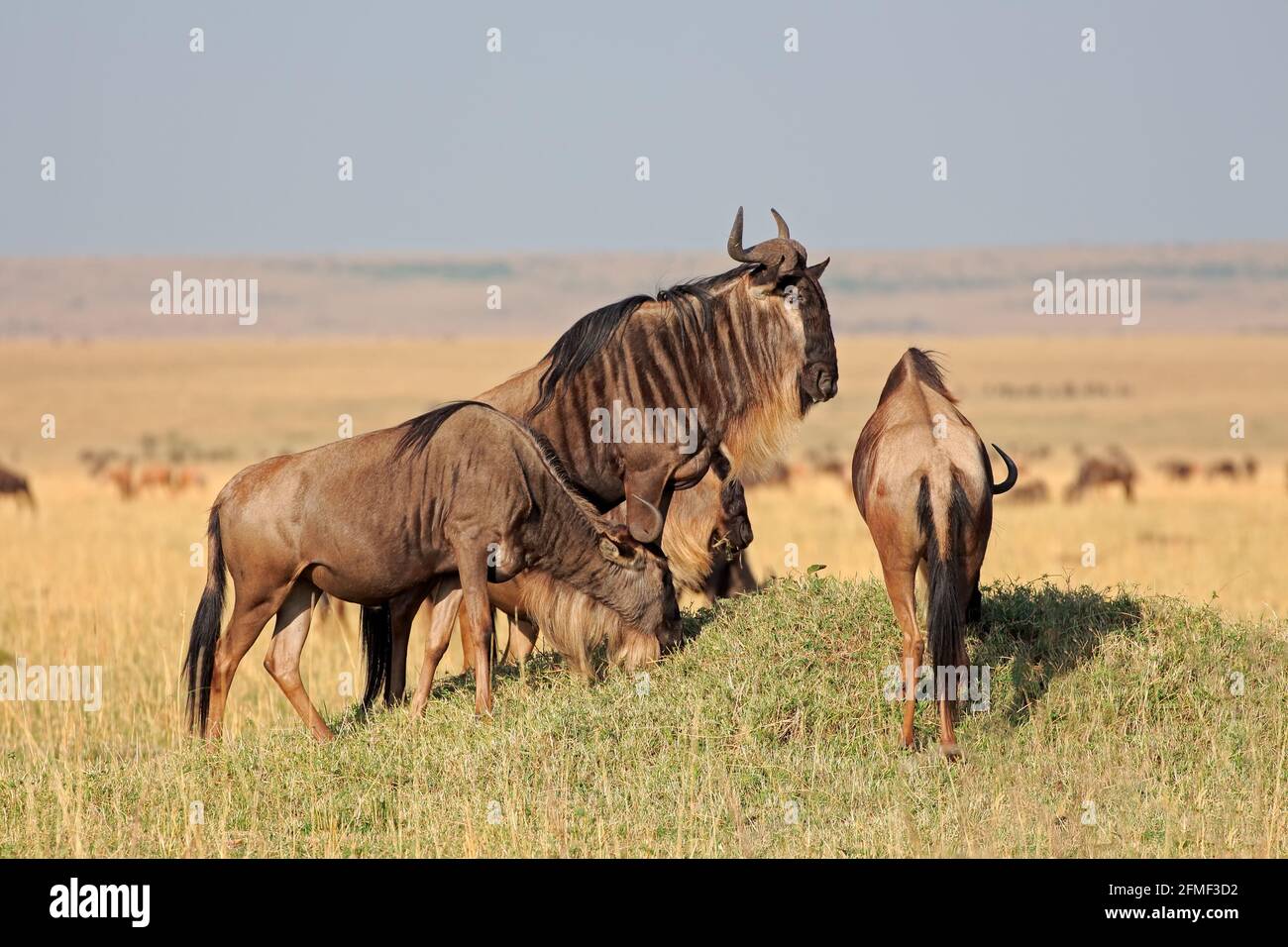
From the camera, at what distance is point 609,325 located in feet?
31.7

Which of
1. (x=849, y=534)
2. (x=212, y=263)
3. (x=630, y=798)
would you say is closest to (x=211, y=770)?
(x=630, y=798)

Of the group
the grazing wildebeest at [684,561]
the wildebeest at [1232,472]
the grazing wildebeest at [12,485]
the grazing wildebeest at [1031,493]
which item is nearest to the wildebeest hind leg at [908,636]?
the grazing wildebeest at [684,561]

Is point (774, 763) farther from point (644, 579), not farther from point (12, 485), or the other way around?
point (12, 485)

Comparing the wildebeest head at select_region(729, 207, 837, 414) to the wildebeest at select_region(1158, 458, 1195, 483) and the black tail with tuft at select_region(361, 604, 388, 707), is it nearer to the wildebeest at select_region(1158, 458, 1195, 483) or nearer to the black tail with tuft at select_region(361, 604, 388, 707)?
the black tail with tuft at select_region(361, 604, 388, 707)

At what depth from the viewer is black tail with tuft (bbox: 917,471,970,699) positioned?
7789 mm

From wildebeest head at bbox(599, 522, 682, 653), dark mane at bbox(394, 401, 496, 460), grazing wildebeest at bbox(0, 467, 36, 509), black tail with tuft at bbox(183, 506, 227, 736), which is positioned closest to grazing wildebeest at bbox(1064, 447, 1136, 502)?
grazing wildebeest at bbox(0, 467, 36, 509)

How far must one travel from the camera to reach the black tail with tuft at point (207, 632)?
8.97 meters

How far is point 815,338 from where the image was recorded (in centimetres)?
935

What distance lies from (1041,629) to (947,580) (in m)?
1.77

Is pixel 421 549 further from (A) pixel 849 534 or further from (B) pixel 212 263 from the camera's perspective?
(B) pixel 212 263

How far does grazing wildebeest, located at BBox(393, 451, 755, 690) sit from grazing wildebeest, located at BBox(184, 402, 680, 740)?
0.34 meters

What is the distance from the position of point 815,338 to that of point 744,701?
90.9 inches

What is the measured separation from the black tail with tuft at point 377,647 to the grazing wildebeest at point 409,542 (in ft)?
1.62

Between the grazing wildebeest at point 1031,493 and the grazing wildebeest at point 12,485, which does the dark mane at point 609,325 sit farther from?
the grazing wildebeest at point 12,485
